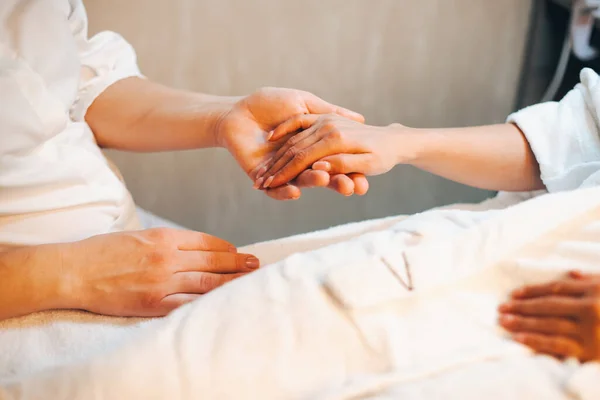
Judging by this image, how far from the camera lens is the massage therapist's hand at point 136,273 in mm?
703

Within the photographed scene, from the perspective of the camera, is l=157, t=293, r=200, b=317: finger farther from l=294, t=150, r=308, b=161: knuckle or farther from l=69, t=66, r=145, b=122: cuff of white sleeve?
l=69, t=66, r=145, b=122: cuff of white sleeve

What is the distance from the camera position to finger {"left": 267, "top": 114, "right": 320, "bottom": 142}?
0.88m

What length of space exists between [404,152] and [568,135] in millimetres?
274

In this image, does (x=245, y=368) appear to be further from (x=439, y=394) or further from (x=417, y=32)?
(x=417, y=32)

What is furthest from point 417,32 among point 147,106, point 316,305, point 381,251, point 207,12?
point 316,305

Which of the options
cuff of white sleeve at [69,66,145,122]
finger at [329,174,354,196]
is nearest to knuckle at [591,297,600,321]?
finger at [329,174,354,196]

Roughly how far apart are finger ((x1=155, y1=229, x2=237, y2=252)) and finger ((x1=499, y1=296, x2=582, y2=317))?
1.30ft

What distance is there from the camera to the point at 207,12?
125cm

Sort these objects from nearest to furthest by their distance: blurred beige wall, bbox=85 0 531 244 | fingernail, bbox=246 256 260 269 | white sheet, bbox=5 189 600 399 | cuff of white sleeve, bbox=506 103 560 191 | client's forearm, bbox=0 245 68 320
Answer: white sheet, bbox=5 189 600 399 → client's forearm, bbox=0 245 68 320 → fingernail, bbox=246 256 260 269 → cuff of white sleeve, bbox=506 103 560 191 → blurred beige wall, bbox=85 0 531 244

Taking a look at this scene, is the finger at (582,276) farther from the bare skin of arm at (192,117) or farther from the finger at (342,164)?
the bare skin of arm at (192,117)

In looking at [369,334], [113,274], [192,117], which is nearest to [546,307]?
[369,334]

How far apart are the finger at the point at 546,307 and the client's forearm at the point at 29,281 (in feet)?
1.79

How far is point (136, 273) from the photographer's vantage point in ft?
2.36

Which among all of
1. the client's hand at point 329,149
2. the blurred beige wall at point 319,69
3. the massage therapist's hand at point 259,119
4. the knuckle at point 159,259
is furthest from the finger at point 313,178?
the blurred beige wall at point 319,69
